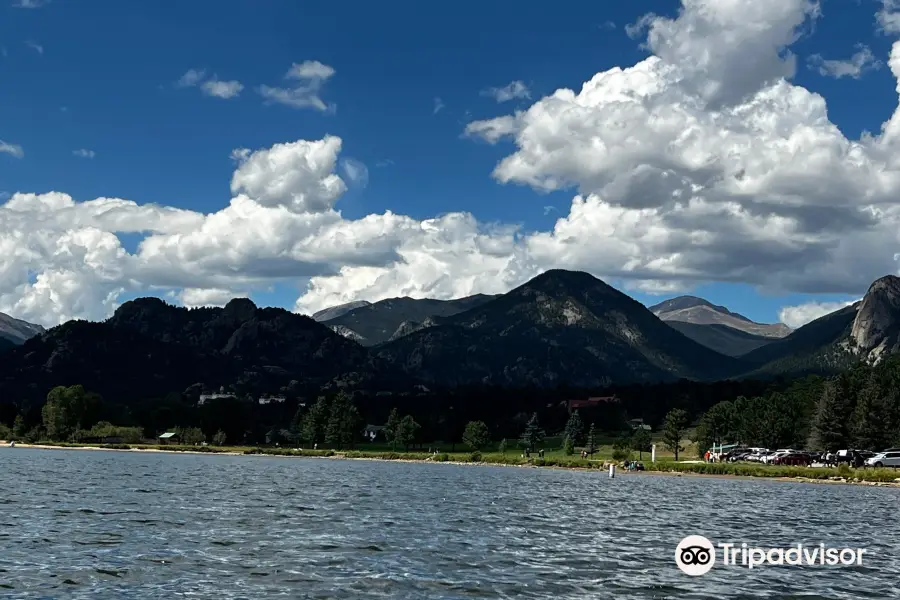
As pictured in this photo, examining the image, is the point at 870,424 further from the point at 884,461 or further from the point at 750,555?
the point at 750,555

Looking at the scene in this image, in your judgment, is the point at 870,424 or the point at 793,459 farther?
the point at 870,424

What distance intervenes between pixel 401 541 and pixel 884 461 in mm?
139942

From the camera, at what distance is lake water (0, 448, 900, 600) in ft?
120

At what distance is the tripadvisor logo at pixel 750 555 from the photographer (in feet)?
146

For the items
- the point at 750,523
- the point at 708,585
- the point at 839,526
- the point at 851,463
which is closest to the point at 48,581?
the point at 708,585

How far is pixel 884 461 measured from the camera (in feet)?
529

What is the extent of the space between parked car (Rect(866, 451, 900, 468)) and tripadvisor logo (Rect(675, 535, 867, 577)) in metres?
123

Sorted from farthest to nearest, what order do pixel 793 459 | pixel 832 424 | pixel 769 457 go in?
pixel 832 424 < pixel 769 457 < pixel 793 459

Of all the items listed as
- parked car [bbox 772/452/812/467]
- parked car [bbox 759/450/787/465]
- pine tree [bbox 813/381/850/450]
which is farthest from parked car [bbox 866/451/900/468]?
parked car [bbox 759/450/787/465]

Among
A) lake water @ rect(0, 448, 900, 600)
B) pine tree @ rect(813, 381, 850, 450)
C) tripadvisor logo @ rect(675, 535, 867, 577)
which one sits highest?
pine tree @ rect(813, 381, 850, 450)

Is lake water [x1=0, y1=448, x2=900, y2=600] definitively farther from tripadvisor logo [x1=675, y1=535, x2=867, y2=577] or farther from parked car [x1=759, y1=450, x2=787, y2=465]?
parked car [x1=759, y1=450, x2=787, y2=465]

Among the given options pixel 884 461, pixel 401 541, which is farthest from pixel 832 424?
pixel 401 541

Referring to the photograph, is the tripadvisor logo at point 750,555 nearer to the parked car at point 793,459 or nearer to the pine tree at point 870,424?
the parked car at point 793,459

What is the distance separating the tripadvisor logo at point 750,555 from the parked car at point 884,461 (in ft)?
405
